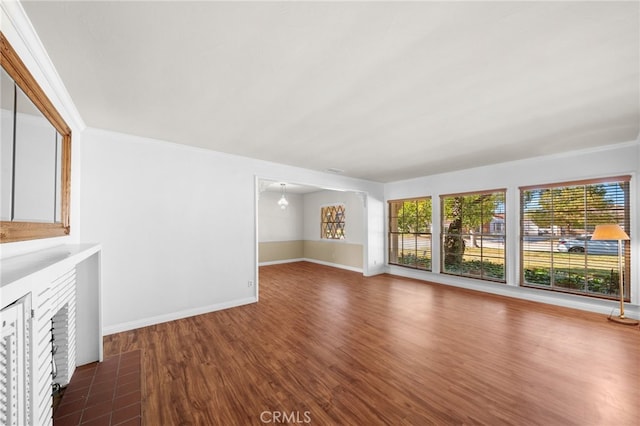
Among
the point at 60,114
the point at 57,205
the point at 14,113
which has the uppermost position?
the point at 60,114

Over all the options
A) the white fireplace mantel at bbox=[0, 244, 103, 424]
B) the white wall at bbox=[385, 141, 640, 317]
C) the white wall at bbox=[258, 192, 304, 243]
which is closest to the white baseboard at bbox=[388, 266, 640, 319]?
the white wall at bbox=[385, 141, 640, 317]

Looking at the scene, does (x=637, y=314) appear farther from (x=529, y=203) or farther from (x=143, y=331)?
(x=143, y=331)

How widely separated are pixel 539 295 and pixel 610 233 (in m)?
1.50

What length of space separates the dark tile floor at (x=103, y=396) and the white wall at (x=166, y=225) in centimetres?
94

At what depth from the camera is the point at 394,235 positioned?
682 centimetres

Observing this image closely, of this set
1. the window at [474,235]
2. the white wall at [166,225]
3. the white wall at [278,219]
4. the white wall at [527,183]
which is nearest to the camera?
the white wall at [166,225]

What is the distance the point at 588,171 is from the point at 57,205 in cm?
673

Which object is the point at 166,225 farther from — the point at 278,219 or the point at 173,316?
the point at 278,219

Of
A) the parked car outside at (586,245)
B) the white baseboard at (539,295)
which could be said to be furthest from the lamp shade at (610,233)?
the white baseboard at (539,295)

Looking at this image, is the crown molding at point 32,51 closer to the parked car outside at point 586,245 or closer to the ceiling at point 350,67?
the ceiling at point 350,67

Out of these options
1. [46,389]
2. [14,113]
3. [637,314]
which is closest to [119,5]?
[14,113]

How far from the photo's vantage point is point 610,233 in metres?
3.44

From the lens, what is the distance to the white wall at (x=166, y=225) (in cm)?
315

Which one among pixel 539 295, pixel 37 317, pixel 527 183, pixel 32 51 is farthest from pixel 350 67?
pixel 539 295
